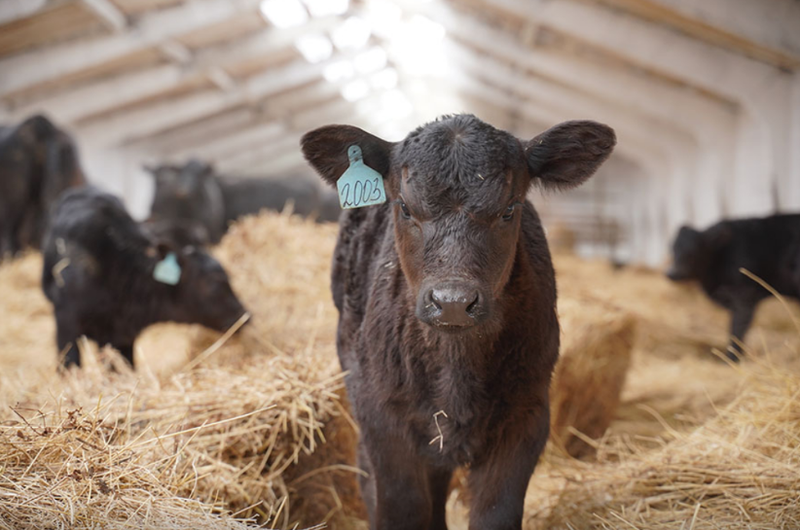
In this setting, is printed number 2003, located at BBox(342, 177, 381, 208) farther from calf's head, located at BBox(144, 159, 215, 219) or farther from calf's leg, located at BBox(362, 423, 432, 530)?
calf's head, located at BBox(144, 159, 215, 219)

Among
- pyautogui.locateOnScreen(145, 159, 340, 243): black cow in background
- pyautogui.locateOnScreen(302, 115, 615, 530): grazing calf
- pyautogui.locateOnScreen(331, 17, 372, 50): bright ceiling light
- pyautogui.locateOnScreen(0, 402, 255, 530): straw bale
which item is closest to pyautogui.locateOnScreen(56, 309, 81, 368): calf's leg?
pyautogui.locateOnScreen(0, 402, 255, 530): straw bale

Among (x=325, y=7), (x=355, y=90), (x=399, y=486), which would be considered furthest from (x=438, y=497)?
(x=355, y=90)

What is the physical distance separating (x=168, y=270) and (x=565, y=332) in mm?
2949

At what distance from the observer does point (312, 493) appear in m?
3.18

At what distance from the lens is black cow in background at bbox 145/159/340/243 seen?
1179 cm

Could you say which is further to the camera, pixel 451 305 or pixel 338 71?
pixel 338 71

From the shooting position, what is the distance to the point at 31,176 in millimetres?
9086

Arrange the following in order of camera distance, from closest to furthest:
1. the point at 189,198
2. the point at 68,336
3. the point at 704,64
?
the point at 68,336 → the point at 704,64 → the point at 189,198

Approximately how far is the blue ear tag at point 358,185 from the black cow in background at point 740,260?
5.31m

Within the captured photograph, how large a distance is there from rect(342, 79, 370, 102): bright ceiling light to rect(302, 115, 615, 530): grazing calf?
14.6 m

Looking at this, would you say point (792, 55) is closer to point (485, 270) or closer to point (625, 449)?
point (625, 449)

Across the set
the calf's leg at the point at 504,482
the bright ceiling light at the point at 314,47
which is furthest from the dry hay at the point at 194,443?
the bright ceiling light at the point at 314,47

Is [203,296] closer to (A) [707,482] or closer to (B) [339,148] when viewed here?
(B) [339,148]

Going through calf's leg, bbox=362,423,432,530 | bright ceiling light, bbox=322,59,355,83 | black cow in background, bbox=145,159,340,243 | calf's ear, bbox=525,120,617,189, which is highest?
bright ceiling light, bbox=322,59,355,83
